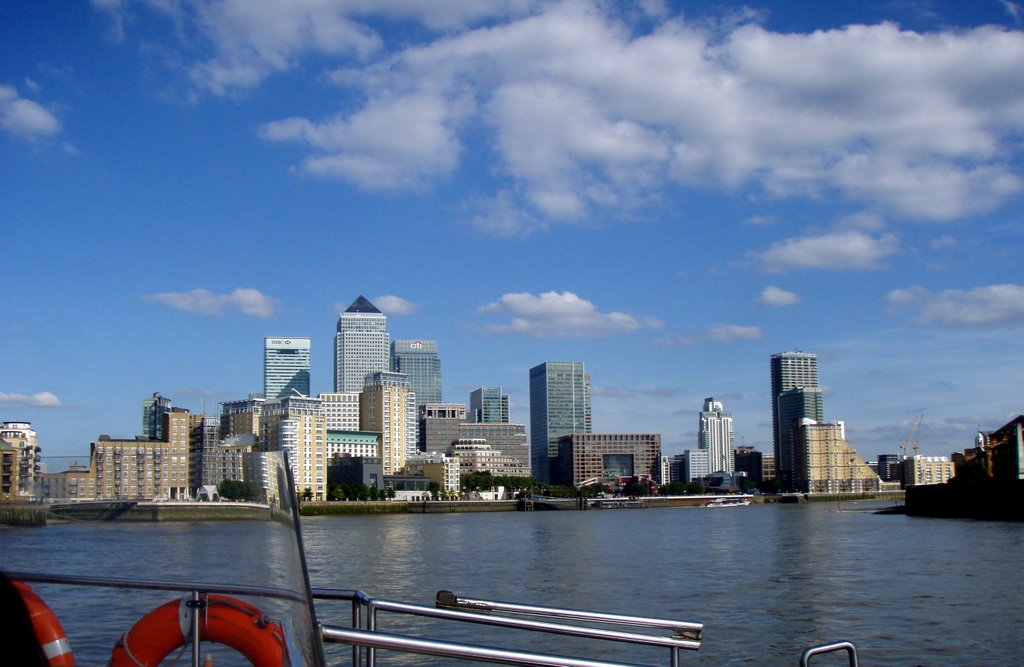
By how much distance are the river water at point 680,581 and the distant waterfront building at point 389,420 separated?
127m

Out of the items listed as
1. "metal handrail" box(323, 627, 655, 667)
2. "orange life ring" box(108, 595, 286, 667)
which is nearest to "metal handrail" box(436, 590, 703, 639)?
"metal handrail" box(323, 627, 655, 667)

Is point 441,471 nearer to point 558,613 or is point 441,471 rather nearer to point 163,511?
point 558,613

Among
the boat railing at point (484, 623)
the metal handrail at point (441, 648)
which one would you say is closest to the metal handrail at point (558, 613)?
the boat railing at point (484, 623)

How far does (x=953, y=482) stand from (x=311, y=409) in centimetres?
11288

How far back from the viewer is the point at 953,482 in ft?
345

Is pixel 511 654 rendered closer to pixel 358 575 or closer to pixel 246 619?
pixel 246 619

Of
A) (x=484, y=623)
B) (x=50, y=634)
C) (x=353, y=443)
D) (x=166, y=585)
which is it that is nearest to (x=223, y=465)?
(x=166, y=585)

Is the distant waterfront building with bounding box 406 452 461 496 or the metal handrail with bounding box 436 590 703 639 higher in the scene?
the metal handrail with bounding box 436 590 703 639

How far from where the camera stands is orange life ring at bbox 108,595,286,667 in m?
1.87

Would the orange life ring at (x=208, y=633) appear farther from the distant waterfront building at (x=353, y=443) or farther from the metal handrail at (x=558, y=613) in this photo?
the distant waterfront building at (x=353, y=443)

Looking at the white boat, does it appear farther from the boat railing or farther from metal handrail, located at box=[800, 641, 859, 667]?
the boat railing

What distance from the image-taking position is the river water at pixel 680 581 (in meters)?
1.91

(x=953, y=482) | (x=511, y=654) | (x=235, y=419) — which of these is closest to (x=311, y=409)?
(x=235, y=419)

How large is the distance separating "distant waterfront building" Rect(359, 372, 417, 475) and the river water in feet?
415
